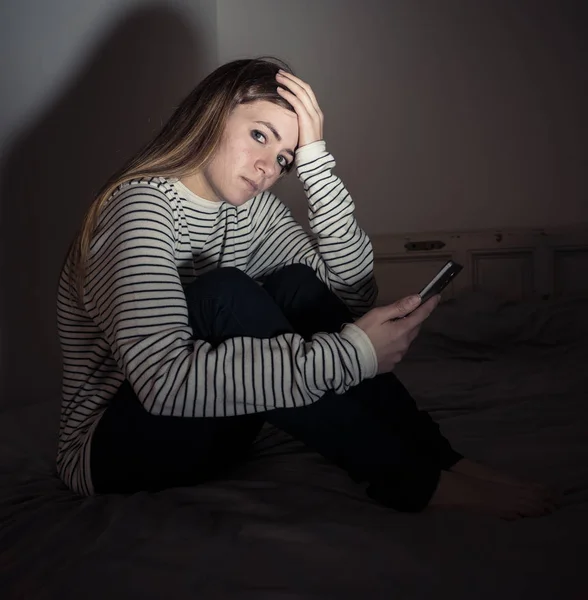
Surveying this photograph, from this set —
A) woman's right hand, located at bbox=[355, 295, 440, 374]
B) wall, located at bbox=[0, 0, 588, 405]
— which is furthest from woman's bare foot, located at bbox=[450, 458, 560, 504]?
wall, located at bbox=[0, 0, 588, 405]

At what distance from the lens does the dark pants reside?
0.84 meters

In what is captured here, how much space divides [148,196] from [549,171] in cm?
146

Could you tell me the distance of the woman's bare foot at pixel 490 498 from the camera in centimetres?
81

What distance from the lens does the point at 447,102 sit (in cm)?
206

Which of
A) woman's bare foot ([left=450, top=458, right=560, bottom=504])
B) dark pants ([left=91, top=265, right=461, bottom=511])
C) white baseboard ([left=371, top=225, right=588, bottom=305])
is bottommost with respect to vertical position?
white baseboard ([left=371, top=225, right=588, bottom=305])

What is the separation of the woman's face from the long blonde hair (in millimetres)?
13

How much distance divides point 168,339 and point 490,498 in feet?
1.37

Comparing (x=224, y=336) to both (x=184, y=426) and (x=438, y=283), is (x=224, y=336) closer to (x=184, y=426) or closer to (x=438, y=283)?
(x=184, y=426)

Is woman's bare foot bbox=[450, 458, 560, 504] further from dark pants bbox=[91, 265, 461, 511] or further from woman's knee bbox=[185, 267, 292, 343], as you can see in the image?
woman's knee bbox=[185, 267, 292, 343]

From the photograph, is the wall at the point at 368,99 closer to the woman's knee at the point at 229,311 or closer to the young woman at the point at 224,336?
the young woman at the point at 224,336

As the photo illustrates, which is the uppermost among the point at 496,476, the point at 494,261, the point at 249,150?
the point at 249,150

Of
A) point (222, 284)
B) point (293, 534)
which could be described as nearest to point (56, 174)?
point (222, 284)

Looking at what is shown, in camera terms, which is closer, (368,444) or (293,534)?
(293,534)

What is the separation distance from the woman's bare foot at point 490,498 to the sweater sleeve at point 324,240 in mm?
425
